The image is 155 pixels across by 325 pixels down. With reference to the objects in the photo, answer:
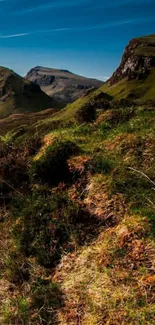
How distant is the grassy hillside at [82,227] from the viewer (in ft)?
23.6

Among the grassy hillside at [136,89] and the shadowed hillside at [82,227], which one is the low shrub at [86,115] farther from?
the grassy hillside at [136,89]

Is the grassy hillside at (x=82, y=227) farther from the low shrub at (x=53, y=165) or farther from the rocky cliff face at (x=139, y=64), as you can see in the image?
the rocky cliff face at (x=139, y=64)

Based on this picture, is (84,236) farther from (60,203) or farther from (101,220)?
(60,203)

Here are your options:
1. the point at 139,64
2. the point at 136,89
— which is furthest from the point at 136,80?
the point at 139,64

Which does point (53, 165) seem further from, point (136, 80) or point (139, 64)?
point (139, 64)

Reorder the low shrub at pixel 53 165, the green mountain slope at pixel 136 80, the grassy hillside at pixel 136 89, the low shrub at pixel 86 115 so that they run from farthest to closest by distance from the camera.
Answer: the green mountain slope at pixel 136 80, the grassy hillside at pixel 136 89, the low shrub at pixel 86 115, the low shrub at pixel 53 165

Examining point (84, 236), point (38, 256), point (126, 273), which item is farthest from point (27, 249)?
point (126, 273)

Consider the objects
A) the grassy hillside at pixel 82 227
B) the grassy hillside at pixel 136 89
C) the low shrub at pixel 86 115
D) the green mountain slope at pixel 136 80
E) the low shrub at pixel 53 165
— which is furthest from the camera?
the green mountain slope at pixel 136 80

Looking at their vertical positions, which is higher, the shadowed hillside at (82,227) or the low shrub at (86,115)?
the low shrub at (86,115)

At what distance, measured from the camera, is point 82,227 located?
9.38 meters

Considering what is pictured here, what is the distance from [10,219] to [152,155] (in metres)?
5.05

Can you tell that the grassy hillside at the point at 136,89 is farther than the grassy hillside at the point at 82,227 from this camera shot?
Yes

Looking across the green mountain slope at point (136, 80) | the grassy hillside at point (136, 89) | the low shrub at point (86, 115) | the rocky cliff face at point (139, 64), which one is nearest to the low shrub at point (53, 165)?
the low shrub at point (86, 115)

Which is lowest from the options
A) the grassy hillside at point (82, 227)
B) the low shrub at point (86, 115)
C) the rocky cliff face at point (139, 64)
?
the grassy hillside at point (82, 227)
